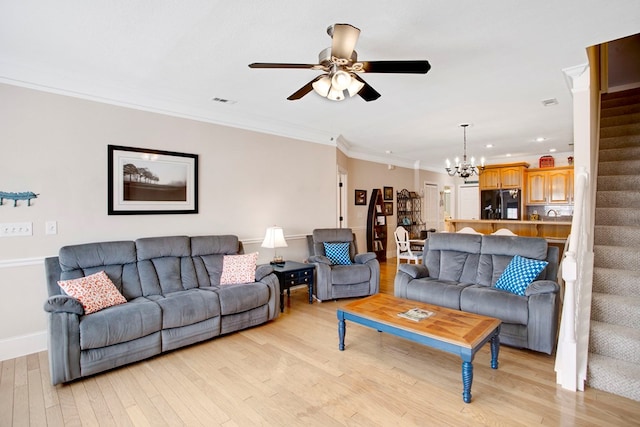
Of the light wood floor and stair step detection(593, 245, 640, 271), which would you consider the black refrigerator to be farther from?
the light wood floor

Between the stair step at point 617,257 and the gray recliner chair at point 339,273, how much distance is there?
2510 mm

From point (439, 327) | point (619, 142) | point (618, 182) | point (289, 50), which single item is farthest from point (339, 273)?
point (619, 142)

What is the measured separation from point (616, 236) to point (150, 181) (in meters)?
4.94

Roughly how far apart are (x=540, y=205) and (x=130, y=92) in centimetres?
855

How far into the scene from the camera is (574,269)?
2.31 meters

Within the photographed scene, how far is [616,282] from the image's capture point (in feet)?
9.22

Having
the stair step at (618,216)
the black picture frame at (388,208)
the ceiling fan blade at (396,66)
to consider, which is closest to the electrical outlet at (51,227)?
the ceiling fan blade at (396,66)

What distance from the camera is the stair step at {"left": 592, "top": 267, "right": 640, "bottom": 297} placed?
9.01ft

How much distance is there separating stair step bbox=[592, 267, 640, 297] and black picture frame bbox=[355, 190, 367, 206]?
4709mm

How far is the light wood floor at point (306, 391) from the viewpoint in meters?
2.10

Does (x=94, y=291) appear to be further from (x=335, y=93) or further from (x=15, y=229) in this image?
(x=335, y=93)

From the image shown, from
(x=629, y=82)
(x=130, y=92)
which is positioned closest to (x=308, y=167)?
(x=130, y=92)

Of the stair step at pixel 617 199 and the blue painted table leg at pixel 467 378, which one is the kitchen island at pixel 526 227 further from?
the blue painted table leg at pixel 467 378

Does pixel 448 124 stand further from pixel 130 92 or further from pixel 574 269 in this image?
pixel 130 92
